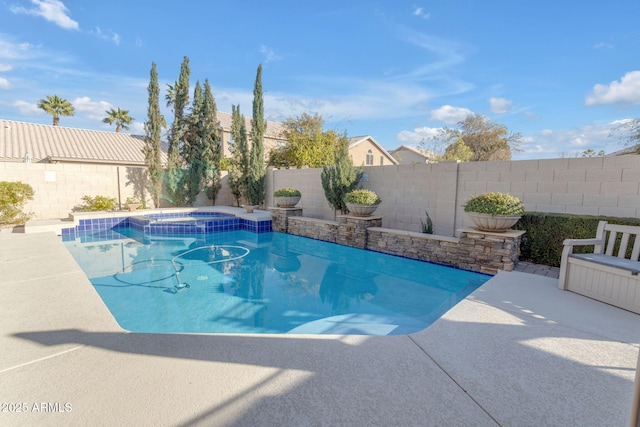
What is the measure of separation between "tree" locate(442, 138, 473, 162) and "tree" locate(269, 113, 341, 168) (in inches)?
367

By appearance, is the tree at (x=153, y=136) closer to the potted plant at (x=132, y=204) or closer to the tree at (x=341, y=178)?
the potted plant at (x=132, y=204)

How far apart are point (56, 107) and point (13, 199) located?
1950cm

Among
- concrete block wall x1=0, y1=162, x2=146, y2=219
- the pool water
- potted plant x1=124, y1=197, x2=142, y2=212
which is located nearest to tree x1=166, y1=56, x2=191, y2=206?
potted plant x1=124, y1=197, x2=142, y2=212

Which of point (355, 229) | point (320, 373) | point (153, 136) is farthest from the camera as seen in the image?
point (153, 136)

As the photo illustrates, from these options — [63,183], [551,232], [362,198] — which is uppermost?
[63,183]

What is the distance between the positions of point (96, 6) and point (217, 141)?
801 centimetres

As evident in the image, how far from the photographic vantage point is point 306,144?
1775 centimetres

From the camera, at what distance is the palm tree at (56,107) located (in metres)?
24.1

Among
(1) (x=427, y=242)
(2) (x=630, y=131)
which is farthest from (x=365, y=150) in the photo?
(1) (x=427, y=242)

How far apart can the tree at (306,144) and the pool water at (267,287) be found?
8.81 metres

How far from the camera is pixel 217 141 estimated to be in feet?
55.0

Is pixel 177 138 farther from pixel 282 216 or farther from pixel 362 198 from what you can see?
pixel 362 198

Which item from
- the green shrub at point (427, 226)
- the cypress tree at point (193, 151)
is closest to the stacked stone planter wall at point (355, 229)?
the green shrub at point (427, 226)

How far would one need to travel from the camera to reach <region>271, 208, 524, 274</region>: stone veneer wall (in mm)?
6148
